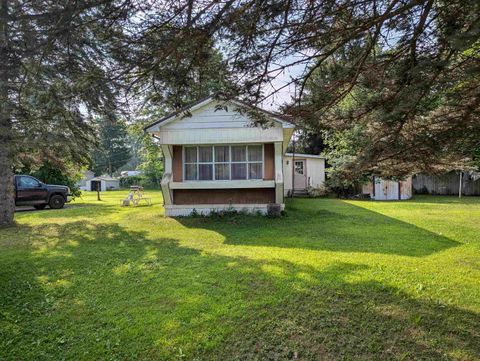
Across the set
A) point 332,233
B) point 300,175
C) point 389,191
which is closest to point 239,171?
point 332,233

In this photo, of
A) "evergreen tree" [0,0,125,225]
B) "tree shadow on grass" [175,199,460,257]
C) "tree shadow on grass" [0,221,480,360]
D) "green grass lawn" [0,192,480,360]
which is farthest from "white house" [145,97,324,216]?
"evergreen tree" [0,0,125,225]

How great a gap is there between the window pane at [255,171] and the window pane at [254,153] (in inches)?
8.8

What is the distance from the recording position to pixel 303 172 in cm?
2395

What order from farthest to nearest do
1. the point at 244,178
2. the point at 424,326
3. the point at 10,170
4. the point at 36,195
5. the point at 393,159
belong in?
the point at 36,195 < the point at 244,178 < the point at 10,170 < the point at 393,159 < the point at 424,326

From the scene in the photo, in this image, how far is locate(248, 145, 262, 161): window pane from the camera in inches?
485

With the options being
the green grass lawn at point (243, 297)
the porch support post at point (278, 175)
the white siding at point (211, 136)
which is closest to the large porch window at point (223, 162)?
the white siding at point (211, 136)

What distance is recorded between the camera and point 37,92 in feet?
14.6

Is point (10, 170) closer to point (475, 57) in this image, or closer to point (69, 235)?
point (69, 235)

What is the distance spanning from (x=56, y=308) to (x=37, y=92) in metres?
2.87

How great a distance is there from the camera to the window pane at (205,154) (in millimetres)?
12484

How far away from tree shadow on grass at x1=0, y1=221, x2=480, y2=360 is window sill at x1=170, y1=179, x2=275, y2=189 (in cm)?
574

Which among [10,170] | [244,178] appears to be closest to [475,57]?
[244,178]

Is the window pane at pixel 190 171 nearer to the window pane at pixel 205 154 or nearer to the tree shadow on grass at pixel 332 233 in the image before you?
the window pane at pixel 205 154

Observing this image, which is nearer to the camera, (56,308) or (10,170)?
(56,308)
